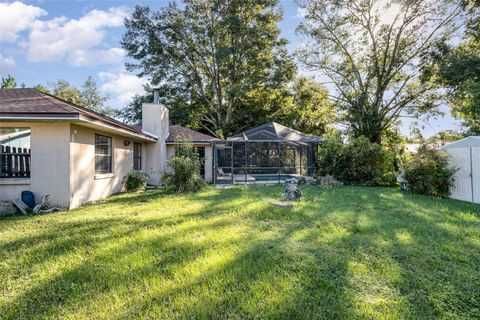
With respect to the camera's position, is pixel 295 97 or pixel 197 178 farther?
pixel 295 97

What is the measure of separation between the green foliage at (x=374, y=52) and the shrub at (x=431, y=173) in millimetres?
8143

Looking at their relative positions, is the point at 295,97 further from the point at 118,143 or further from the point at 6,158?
the point at 6,158

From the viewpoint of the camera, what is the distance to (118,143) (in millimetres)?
10477

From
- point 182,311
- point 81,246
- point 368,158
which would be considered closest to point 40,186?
point 81,246

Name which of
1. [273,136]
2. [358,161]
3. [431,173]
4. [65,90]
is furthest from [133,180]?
[65,90]

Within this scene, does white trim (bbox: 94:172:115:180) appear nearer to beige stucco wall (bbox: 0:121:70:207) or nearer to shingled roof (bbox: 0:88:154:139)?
beige stucco wall (bbox: 0:121:70:207)

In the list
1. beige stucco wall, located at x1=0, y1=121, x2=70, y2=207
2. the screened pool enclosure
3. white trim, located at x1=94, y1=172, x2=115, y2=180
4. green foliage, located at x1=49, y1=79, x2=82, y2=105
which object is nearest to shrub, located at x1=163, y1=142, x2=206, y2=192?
white trim, located at x1=94, y1=172, x2=115, y2=180

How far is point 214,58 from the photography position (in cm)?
2206

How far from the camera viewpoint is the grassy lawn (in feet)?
8.19

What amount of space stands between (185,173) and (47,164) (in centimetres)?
424

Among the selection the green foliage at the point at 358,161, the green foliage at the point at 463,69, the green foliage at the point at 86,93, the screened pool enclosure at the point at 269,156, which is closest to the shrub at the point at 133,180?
the screened pool enclosure at the point at 269,156

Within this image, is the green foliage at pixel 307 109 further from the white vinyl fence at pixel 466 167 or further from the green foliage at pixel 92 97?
the green foliage at pixel 92 97

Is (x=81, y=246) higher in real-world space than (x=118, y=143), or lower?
lower

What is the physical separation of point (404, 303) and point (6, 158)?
9500 mm
